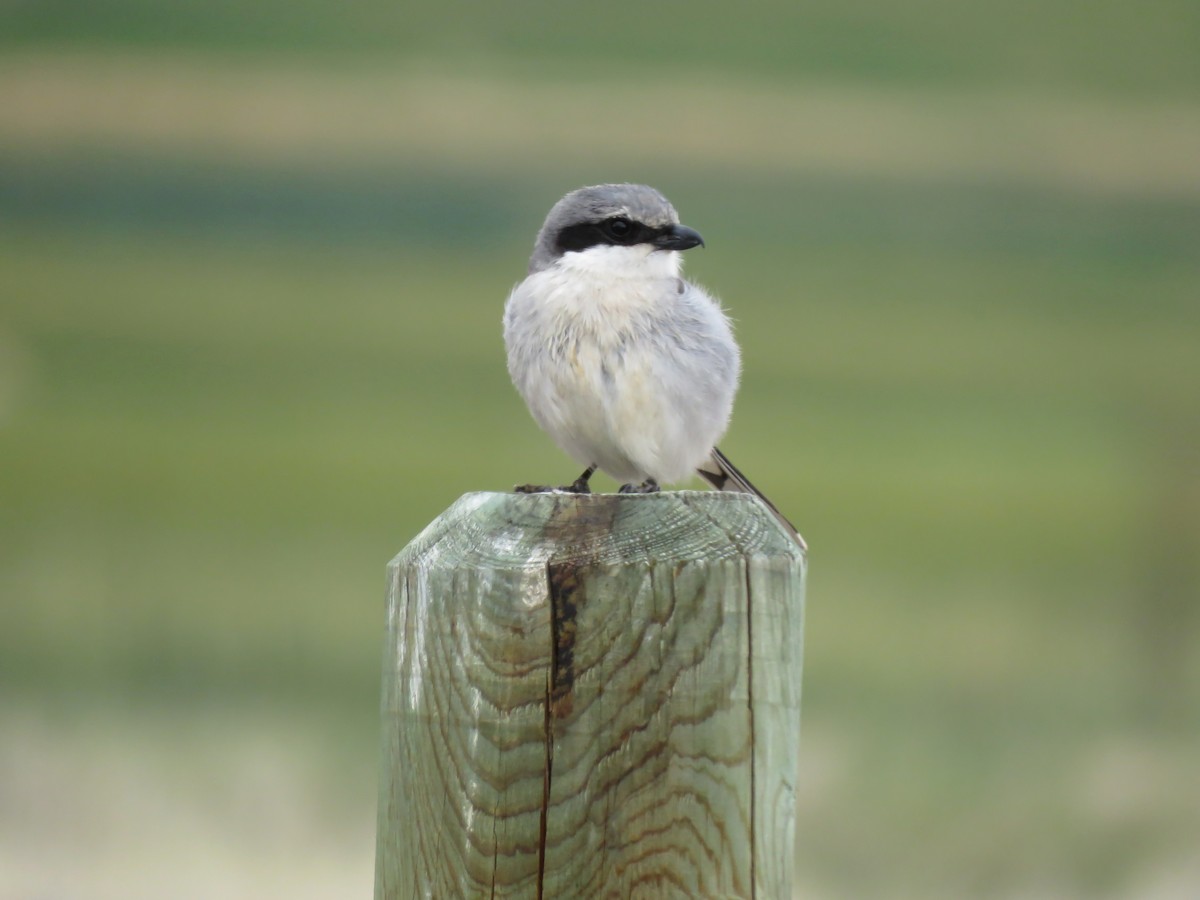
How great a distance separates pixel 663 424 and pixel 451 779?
6.07 feet

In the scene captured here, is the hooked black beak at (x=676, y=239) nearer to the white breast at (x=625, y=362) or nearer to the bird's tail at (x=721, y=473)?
the white breast at (x=625, y=362)

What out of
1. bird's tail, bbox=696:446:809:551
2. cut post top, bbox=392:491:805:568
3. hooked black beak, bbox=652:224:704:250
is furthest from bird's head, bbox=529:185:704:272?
cut post top, bbox=392:491:805:568

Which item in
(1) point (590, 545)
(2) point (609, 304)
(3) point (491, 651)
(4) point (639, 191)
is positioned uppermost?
(4) point (639, 191)

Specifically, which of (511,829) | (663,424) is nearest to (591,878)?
(511,829)

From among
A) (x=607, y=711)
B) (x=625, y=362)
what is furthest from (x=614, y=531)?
(x=625, y=362)

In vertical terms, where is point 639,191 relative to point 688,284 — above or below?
above

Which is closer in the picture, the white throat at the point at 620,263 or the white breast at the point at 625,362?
the white breast at the point at 625,362

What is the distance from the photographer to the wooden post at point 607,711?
1769 mm

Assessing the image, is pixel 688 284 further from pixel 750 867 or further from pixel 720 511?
pixel 750 867

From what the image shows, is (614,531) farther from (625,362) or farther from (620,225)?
(620,225)

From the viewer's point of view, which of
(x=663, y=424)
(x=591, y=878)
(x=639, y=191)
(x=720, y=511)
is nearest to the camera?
(x=591, y=878)

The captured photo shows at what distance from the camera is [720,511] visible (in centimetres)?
189

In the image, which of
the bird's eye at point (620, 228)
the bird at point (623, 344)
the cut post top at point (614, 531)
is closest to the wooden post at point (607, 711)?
the cut post top at point (614, 531)

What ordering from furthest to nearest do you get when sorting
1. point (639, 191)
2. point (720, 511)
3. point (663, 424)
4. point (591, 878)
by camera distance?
1. point (639, 191)
2. point (663, 424)
3. point (720, 511)
4. point (591, 878)
